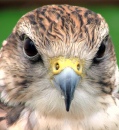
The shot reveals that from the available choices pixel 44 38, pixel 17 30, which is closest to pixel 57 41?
pixel 44 38

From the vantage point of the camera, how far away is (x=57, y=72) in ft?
9.64

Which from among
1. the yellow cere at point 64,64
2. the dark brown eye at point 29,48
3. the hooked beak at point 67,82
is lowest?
the hooked beak at point 67,82

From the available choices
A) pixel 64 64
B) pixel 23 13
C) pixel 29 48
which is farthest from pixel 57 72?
pixel 23 13

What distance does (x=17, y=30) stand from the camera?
3172 mm

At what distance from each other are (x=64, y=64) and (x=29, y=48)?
0.20m

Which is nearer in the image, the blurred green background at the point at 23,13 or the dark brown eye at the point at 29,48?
the dark brown eye at the point at 29,48

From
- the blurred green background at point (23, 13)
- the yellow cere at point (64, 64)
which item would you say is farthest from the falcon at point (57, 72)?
the blurred green background at point (23, 13)

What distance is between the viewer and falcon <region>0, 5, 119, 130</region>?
299 centimetres

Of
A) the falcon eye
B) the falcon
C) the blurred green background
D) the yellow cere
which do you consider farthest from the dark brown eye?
the blurred green background

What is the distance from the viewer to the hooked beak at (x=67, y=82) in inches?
113

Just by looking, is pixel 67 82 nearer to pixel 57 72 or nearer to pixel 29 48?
pixel 57 72

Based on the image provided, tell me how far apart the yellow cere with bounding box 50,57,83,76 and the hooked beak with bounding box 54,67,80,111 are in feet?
0.05

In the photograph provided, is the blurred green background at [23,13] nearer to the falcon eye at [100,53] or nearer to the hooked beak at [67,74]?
the falcon eye at [100,53]

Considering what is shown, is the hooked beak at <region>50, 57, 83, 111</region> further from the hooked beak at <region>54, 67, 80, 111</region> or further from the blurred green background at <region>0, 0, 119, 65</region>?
the blurred green background at <region>0, 0, 119, 65</region>
